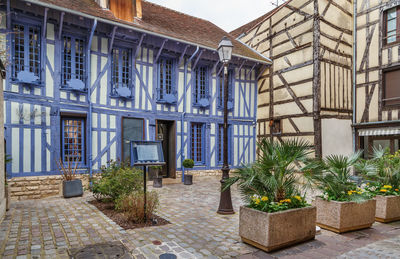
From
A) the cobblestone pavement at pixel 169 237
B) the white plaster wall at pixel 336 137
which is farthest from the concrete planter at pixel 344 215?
the white plaster wall at pixel 336 137

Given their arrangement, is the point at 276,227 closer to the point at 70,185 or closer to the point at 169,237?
the point at 169,237

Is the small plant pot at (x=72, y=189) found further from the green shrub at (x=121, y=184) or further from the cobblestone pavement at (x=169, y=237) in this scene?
the green shrub at (x=121, y=184)

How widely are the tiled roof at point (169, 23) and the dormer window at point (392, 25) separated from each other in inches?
166

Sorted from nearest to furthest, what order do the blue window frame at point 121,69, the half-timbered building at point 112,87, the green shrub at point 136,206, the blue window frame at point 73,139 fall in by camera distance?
the green shrub at point 136,206 < the half-timbered building at point 112,87 < the blue window frame at point 73,139 < the blue window frame at point 121,69

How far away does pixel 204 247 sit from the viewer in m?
3.58

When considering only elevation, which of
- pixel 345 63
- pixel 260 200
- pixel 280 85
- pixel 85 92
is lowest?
pixel 260 200

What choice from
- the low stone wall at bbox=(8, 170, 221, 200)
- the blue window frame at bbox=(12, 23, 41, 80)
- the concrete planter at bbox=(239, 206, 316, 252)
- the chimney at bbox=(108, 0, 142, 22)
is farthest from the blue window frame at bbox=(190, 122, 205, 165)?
the concrete planter at bbox=(239, 206, 316, 252)

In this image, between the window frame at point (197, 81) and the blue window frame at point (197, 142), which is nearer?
the window frame at point (197, 81)

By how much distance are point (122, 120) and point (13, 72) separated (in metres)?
3.13

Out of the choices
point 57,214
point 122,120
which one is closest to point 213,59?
point 122,120

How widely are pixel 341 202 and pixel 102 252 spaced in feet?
11.6

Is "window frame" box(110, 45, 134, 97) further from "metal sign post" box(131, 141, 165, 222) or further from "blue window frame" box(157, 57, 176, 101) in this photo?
"metal sign post" box(131, 141, 165, 222)

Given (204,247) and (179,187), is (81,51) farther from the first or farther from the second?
(204,247)

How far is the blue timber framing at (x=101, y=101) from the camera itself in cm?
697
